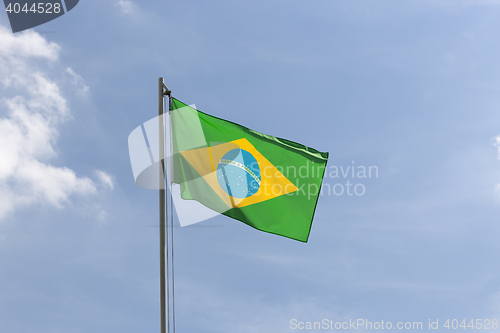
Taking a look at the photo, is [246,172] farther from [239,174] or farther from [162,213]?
[162,213]

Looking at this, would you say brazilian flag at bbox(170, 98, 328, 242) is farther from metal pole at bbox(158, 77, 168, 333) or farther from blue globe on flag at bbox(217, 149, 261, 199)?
metal pole at bbox(158, 77, 168, 333)

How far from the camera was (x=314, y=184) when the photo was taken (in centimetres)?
1463

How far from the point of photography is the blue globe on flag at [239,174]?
46.7 ft

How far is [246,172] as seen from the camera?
48.1 ft

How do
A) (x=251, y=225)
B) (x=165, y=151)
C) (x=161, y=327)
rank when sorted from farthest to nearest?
(x=251, y=225), (x=165, y=151), (x=161, y=327)

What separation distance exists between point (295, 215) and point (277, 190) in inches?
37.0

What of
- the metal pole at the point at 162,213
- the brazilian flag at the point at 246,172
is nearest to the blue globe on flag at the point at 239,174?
the brazilian flag at the point at 246,172

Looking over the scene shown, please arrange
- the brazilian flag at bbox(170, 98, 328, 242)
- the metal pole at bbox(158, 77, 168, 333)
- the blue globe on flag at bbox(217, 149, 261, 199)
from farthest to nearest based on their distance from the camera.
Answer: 1. the blue globe on flag at bbox(217, 149, 261, 199)
2. the brazilian flag at bbox(170, 98, 328, 242)
3. the metal pole at bbox(158, 77, 168, 333)

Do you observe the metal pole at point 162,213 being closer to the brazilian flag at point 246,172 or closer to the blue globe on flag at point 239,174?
the brazilian flag at point 246,172

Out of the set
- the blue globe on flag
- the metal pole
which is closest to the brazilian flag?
the blue globe on flag

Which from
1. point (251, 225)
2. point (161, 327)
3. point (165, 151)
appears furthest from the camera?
point (251, 225)

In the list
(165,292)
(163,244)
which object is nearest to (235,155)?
(163,244)

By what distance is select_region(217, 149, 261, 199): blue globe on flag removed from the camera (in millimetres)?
14234

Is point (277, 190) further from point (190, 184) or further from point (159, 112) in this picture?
point (159, 112)
